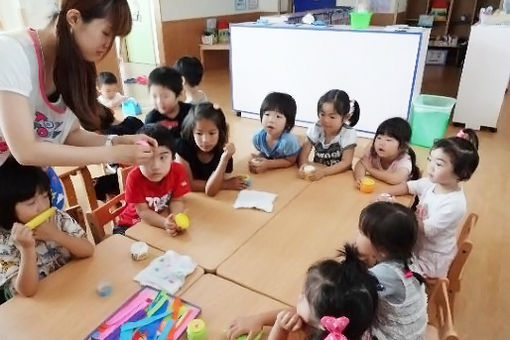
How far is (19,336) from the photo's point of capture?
3.25 ft

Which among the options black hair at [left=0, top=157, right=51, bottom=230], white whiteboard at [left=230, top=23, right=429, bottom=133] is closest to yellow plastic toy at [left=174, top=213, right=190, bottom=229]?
black hair at [left=0, top=157, right=51, bottom=230]

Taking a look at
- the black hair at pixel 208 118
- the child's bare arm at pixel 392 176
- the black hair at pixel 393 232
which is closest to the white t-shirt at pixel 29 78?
the black hair at pixel 208 118

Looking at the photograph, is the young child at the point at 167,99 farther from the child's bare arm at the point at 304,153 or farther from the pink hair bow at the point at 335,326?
the pink hair bow at the point at 335,326

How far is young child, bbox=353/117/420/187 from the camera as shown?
1.87m

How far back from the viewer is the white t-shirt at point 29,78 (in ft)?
3.39

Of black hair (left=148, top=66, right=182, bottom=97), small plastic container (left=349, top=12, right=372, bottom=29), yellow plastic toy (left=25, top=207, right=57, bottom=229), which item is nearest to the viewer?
yellow plastic toy (left=25, top=207, right=57, bottom=229)

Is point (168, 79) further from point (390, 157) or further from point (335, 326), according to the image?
point (335, 326)

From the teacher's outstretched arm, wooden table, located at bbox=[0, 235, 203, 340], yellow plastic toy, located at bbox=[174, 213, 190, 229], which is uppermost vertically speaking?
the teacher's outstretched arm

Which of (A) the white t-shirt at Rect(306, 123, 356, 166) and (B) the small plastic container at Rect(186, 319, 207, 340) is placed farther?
(A) the white t-shirt at Rect(306, 123, 356, 166)

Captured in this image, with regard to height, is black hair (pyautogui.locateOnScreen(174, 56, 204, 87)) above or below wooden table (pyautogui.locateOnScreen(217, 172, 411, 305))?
above

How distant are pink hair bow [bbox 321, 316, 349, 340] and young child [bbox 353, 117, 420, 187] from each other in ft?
3.58

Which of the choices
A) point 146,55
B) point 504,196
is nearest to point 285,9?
point 146,55

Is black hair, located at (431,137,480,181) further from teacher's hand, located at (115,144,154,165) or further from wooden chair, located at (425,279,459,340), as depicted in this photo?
teacher's hand, located at (115,144,154,165)

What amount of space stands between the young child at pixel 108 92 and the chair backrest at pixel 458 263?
8.92 feet
